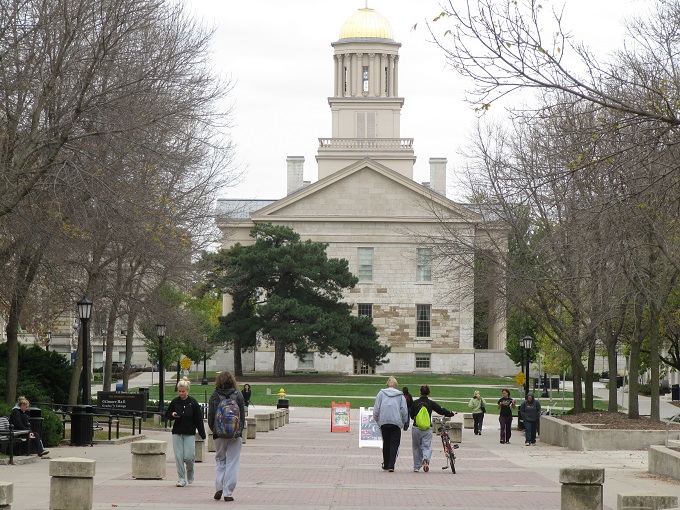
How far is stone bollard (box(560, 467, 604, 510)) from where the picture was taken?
46.2 feet

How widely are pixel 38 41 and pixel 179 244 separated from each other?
9372mm

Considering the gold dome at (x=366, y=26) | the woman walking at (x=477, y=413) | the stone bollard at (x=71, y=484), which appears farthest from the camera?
the gold dome at (x=366, y=26)

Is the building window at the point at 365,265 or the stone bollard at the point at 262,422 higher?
the building window at the point at 365,265

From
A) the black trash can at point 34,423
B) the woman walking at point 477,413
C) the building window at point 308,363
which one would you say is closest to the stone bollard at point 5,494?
the black trash can at point 34,423

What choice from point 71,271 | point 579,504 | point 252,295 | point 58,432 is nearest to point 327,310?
point 252,295

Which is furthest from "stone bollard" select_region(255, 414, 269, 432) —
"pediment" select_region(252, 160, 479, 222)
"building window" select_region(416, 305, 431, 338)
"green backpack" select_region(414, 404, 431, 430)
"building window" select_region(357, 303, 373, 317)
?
"building window" select_region(416, 305, 431, 338)

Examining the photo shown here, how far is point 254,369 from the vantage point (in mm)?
87188

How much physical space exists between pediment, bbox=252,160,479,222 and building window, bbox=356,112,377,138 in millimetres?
11211

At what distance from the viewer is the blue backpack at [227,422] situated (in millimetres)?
15742

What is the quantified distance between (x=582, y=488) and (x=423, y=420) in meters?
6.79

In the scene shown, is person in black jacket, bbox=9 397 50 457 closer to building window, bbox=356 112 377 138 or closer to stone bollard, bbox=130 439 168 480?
stone bollard, bbox=130 439 168 480

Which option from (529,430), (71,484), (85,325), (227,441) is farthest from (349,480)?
(529,430)

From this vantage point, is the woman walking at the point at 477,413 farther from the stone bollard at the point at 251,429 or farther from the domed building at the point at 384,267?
the domed building at the point at 384,267

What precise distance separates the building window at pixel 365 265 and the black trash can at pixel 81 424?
60.9 metres
